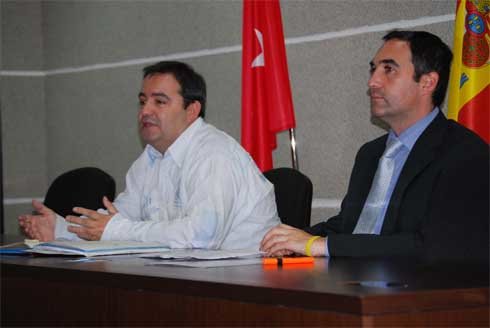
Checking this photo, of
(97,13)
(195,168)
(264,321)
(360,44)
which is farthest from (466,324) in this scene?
(97,13)

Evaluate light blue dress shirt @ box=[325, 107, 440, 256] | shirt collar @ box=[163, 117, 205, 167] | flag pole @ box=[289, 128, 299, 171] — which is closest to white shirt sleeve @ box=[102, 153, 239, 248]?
shirt collar @ box=[163, 117, 205, 167]

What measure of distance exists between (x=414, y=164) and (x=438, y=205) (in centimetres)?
20

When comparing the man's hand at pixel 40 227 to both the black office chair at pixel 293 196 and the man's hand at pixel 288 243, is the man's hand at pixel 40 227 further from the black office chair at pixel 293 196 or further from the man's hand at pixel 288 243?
the man's hand at pixel 288 243

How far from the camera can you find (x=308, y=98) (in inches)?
166

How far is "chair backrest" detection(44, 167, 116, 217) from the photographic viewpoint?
4.04 metres

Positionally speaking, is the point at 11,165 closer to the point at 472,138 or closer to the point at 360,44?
the point at 360,44

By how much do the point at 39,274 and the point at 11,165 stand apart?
3.69m

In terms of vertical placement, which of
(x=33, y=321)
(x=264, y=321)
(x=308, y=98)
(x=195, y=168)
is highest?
(x=308, y=98)

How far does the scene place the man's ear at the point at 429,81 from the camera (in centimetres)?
304

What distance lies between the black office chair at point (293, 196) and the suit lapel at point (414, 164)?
1.71 feet

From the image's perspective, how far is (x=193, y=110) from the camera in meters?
3.62

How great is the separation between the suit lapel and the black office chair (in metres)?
0.52

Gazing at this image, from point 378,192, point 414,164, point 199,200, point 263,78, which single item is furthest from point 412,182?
point 263,78

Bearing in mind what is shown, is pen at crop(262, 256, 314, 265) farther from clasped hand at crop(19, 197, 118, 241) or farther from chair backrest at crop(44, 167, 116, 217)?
chair backrest at crop(44, 167, 116, 217)
